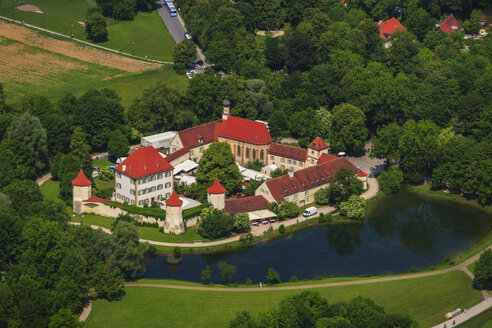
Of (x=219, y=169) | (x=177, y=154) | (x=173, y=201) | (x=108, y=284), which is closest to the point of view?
(x=108, y=284)

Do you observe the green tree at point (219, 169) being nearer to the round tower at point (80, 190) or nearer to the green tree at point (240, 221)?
the green tree at point (240, 221)

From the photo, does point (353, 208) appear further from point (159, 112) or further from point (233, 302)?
point (159, 112)

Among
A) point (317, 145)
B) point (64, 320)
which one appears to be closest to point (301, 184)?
point (317, 145)

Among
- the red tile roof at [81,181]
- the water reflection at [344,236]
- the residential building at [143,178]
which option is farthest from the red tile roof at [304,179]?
the red tile roof at [81,181]

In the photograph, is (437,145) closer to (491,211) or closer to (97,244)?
(491,211)

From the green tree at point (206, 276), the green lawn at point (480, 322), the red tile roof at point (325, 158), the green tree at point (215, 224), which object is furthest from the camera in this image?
the red tile roof at point (325, 158)

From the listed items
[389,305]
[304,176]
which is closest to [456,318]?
[389,305]

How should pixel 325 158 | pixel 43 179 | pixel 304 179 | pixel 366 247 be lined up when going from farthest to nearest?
1. pixel 325 158
2. pixel 43 179
3. pixel 304 179
4. pixel 366 247

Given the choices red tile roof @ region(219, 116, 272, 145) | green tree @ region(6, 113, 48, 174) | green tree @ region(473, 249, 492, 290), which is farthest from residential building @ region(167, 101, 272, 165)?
green tree @ region(473, 249, 492, 290)
